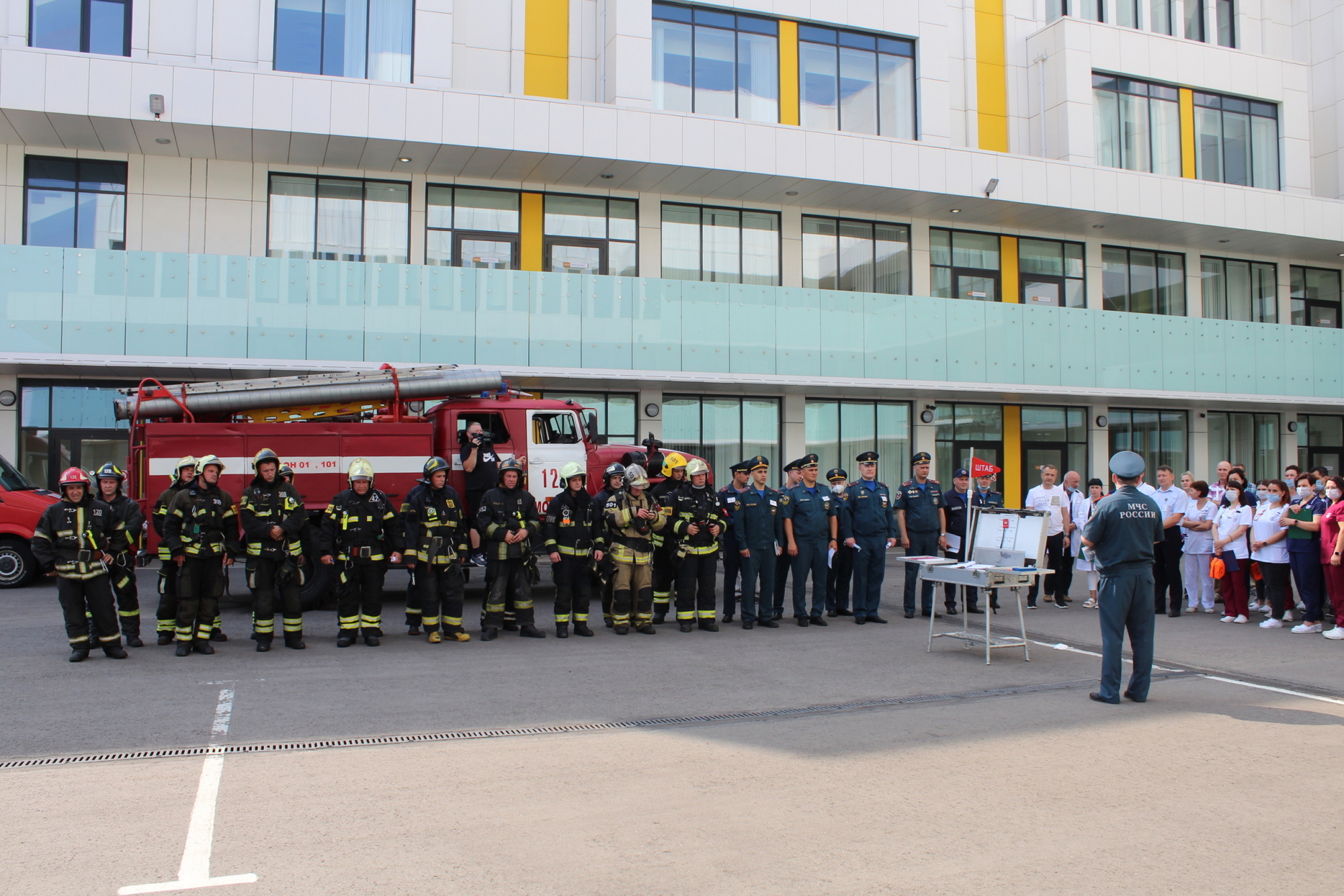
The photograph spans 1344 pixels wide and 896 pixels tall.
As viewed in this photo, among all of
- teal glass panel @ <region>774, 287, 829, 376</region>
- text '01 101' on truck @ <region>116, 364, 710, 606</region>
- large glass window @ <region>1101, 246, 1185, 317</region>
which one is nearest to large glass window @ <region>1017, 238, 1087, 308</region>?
large glass window @ <region>1101, 246, 1185, 317</region>

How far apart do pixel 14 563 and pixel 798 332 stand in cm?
1393

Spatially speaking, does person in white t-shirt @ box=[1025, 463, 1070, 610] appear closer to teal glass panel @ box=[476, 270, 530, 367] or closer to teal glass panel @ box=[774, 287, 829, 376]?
teal glass panel @ box=[774, 287, 829, 376]

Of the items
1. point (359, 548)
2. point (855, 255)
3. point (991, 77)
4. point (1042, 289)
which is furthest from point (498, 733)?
point (991, 77)

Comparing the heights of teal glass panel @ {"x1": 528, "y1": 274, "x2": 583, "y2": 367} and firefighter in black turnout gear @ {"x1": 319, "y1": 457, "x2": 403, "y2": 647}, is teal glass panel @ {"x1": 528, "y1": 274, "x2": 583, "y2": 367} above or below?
Answer: above

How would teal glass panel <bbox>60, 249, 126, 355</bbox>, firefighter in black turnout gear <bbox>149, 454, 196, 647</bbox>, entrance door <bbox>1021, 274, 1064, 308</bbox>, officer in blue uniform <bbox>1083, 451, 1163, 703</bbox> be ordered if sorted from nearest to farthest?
officer in blue uniform <bbox>1083, 451, 1163, 703</bbox> < firefighter in black turnout gear <bbox>149, 454, 196, 647</bbox> < teal glass panel <bbox>60, 249, 126, 355</bbox> < entrance door <bbox>1021, 274, 1064, 308</bbox>

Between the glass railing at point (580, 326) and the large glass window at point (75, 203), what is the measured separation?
1.53 meters

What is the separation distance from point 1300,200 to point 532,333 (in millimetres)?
19081

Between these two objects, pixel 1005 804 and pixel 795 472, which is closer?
pixel 1005 804

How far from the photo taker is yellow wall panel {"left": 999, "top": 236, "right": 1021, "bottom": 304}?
23.3m

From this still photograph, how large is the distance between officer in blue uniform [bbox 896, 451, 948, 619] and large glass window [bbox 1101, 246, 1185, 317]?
14340mm

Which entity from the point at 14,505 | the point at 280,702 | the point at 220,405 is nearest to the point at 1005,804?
the point at 280,702

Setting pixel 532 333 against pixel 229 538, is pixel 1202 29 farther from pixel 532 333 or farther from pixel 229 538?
pixel 229 538

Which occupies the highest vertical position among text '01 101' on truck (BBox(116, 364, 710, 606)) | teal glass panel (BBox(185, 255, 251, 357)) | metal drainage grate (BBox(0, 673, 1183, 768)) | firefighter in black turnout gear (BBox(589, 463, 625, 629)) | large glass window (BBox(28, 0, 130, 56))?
large glass window (BBox(28, 0, 130, 56))

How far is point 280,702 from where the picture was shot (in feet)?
24.4
